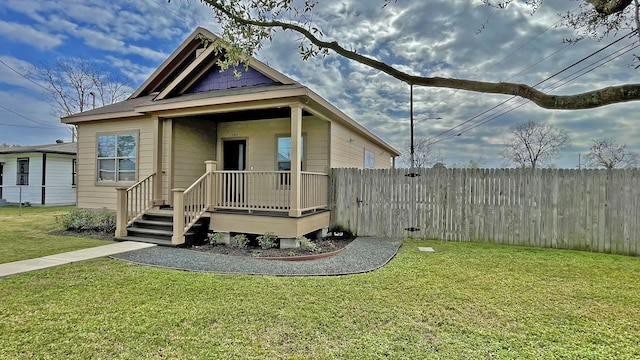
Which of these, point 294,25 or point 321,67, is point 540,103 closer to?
point 294,25

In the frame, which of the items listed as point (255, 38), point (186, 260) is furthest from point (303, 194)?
point (255, 38)

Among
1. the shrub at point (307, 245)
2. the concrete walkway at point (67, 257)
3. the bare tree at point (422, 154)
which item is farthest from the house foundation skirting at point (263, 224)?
the bare tree at point (422, 154)

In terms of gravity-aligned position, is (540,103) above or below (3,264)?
above

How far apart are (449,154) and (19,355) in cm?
2831

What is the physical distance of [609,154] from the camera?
1900 centimetres

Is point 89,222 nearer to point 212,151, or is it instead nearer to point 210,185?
point 212,151

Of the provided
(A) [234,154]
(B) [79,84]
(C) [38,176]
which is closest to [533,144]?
(A) [234,154]

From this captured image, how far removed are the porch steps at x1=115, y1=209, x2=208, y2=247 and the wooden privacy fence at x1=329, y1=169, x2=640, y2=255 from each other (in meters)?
3.86

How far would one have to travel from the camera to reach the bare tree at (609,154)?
18203 millimetres

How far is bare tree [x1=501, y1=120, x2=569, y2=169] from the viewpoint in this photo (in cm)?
2114

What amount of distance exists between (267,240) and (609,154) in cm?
2251

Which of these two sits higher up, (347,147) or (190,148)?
(347,147)

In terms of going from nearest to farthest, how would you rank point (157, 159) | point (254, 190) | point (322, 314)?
1. point (322, 314)
2. point (254, 190)
3. point (157, 159)

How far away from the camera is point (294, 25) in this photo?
589cm
